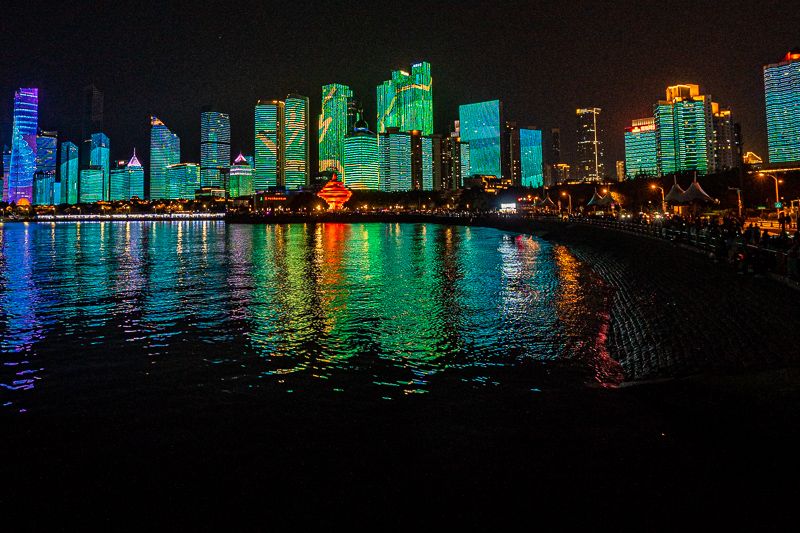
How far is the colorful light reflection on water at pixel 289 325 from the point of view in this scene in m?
11.5

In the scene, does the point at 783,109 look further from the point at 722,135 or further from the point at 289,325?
the point at 289,325

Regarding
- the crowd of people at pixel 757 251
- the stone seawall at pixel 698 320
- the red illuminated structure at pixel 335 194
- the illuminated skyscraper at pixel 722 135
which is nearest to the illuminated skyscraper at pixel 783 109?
the illuminated skyscraper at pixel 722 135

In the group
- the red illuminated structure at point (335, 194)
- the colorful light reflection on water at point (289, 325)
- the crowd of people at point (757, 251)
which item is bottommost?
the colorful light reflection on water at point (289, 325)

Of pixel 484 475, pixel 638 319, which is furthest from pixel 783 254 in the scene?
pixel 484 475

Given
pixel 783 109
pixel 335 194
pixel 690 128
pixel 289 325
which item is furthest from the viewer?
pixel 335 194

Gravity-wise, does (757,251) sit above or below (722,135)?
below

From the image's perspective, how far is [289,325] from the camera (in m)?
16.2

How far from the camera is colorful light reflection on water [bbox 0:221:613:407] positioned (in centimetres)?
1145

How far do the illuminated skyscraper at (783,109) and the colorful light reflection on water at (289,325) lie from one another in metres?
162

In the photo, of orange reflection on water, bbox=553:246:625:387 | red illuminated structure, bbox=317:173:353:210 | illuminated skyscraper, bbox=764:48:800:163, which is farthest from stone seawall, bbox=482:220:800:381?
illuminated skyscraper, bbox=764:48:800:163

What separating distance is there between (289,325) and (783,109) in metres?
184

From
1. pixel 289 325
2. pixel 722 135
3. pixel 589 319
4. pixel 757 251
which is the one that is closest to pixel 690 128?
pixel 722 135

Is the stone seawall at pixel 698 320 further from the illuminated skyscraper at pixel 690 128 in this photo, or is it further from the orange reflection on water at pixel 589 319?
the illuminated skyscraper at pixel 690 128

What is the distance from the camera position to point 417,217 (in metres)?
141
